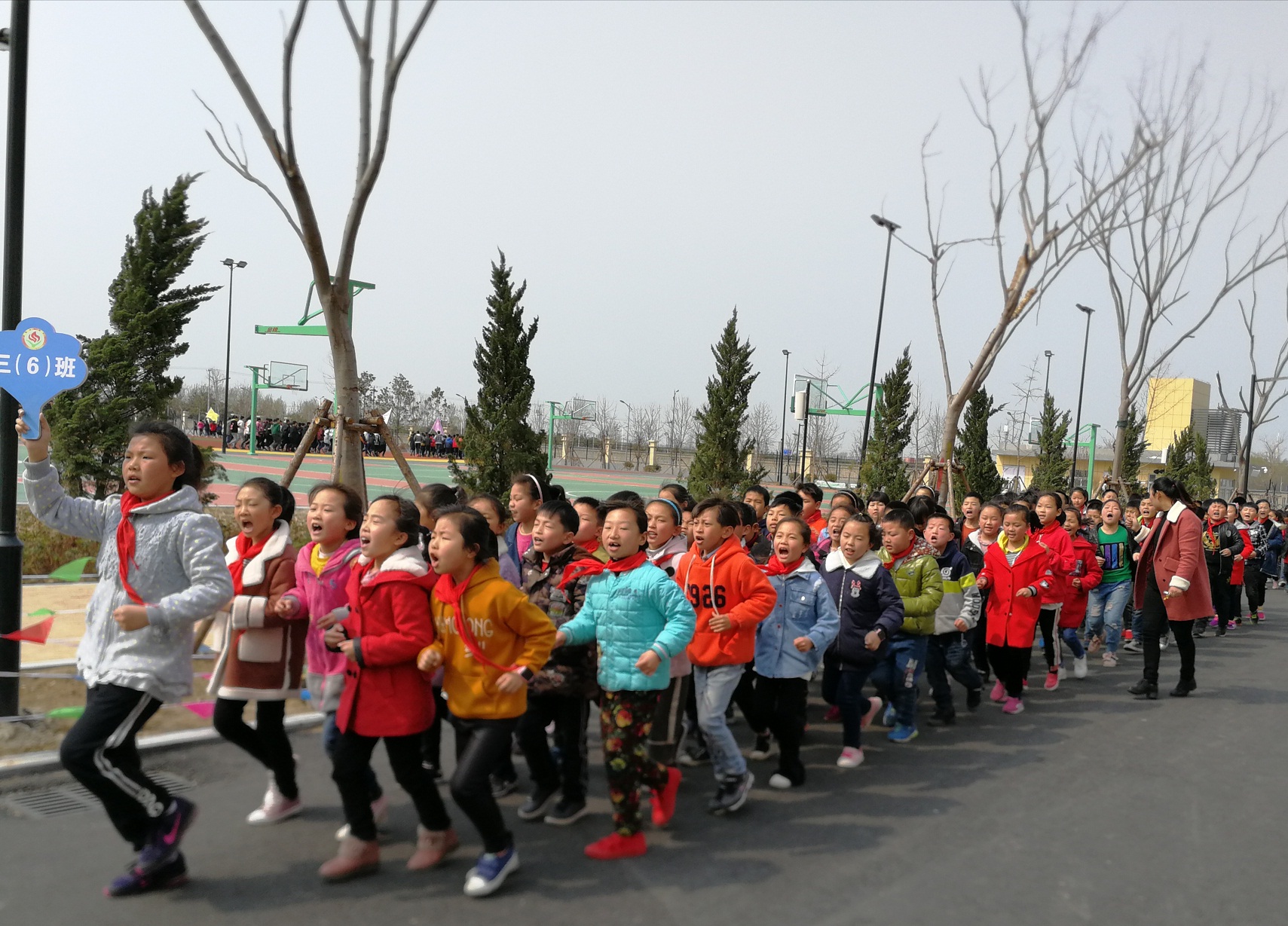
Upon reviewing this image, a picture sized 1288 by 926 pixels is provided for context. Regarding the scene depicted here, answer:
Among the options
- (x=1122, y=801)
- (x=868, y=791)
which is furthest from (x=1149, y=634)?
(x=868, y=791)

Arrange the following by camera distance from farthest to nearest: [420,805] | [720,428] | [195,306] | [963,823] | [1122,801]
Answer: [720,428] → [195,306] → [1122,801] → [963,823] → [420,805]

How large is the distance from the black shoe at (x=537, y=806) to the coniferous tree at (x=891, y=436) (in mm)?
18910

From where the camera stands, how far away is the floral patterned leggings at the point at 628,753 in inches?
179

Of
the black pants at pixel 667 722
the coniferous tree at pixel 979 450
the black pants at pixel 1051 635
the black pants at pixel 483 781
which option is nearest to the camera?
the black pants at pixel 483 781

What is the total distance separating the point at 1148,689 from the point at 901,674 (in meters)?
2.99

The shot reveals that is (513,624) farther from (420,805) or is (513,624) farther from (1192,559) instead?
(1192,559)

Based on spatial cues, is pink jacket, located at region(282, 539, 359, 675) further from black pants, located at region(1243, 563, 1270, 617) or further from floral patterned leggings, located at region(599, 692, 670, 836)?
black pants, located at region(1243, 563, 1270, 617)

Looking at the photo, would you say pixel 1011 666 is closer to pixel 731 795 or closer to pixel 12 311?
pixel 731 795

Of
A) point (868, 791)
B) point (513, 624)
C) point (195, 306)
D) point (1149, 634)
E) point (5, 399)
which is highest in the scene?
point (195, 306)

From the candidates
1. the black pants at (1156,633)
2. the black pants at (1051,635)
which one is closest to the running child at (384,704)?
the black pants at (1051,635)

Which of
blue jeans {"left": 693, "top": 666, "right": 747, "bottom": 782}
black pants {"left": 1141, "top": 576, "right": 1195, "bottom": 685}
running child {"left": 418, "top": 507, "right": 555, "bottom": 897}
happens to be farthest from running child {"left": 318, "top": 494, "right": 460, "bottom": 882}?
black pants {"left": 1141, "top": 576, "right": 1195, "bottom": 685}

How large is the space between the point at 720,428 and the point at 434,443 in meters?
32.5

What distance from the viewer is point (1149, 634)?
28.0ft

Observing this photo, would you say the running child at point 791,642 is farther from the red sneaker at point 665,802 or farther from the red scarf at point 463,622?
the red scarf at point 463,622
